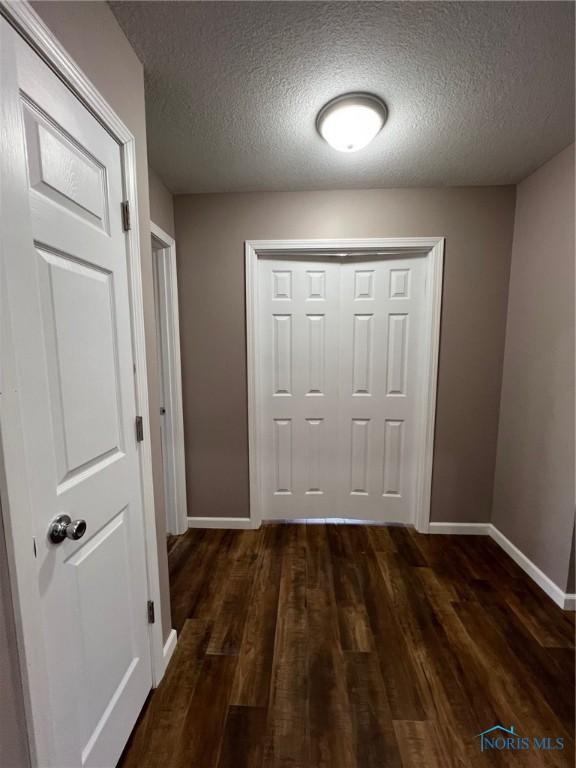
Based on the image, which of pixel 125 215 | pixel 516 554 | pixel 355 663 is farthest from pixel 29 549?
pixel 516 554

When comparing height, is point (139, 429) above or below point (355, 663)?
above

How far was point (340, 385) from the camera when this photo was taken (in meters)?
2.28

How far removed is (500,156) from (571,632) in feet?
8.30

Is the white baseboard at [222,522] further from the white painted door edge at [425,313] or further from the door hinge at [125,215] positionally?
the door hinge at [125,215]

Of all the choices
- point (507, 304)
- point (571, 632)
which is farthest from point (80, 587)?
point (507, 304)

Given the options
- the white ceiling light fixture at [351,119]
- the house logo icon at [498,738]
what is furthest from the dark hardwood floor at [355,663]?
the white ceiling light fixture at [351,119]

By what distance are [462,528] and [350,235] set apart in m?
2.28

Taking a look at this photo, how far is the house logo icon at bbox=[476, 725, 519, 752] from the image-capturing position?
1049 mm

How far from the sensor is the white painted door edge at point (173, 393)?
2.05 m

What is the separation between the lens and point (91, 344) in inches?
34.4

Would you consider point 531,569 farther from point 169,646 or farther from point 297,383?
point 169,646

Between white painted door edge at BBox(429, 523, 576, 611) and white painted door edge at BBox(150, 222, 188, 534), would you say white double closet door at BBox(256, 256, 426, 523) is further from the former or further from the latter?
white painted door edge at BBox(150, 222, 188, 534)

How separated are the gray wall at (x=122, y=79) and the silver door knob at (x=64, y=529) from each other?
0.47 meters

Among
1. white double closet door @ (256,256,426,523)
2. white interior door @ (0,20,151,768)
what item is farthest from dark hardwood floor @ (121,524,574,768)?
white double closet door @ (256,256,426,523)
